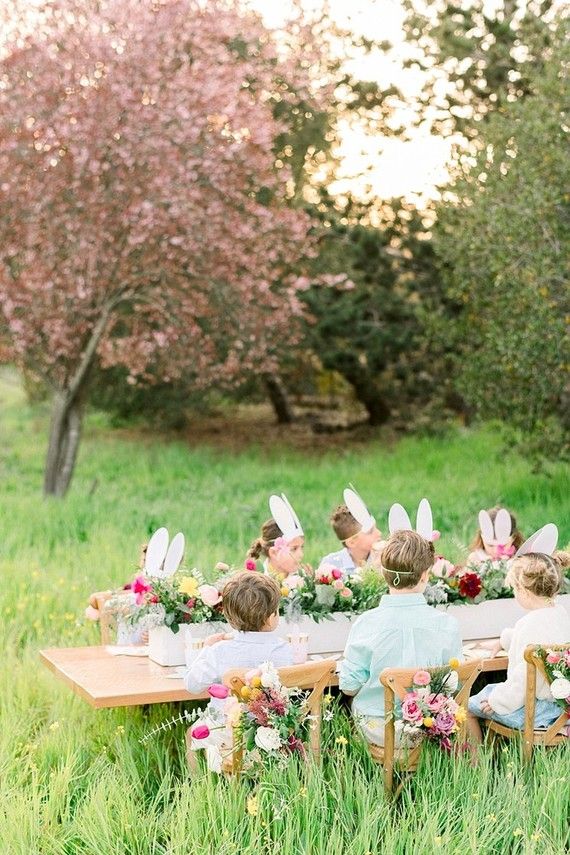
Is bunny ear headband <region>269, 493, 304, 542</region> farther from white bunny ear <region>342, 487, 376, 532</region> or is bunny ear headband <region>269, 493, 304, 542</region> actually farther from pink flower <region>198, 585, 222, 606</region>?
pink flower <region>198, 585, 222, 606</region>

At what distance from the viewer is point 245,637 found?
468cm

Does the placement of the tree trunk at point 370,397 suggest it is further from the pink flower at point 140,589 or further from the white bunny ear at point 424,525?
the pink flower at point 140,589

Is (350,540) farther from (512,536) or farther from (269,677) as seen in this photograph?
(269,677)

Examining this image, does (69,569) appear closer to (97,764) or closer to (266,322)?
(97,764)

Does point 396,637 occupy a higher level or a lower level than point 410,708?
higher

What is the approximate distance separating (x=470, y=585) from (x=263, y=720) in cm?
188

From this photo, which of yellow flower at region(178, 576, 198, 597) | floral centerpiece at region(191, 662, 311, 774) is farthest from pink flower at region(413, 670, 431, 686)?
yellow flower at region(178, 576, 198, 597)

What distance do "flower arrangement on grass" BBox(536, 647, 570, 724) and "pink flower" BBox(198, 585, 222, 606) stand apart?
1.44 meters

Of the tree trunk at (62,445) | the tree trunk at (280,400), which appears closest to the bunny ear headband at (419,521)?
the tree trunk at (62,445)

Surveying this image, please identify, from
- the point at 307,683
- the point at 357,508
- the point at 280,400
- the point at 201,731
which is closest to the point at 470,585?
the point at 357,508

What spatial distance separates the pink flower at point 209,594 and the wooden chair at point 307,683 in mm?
775

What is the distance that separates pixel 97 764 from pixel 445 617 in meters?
1.64

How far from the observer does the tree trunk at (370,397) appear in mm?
Result: 19406

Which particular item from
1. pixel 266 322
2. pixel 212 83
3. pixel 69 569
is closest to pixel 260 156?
pixel 212 83
